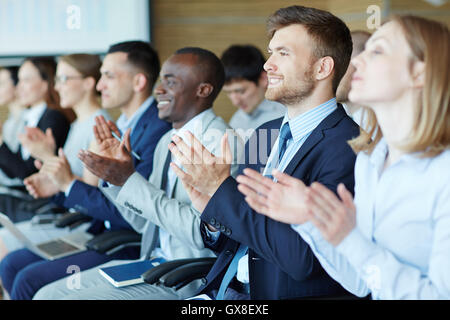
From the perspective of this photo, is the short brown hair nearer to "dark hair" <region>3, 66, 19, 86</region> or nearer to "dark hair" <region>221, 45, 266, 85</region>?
"dark hair" <region>221, 45, 266, 85</region>

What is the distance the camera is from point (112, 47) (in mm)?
2742

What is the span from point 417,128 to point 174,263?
1046 mm

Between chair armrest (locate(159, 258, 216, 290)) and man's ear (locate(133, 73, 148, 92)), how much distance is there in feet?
4.03

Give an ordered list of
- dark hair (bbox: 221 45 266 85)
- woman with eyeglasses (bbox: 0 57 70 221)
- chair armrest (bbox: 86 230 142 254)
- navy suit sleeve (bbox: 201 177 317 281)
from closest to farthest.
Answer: navy suit sleeve (bbox: 201 177 317 281)
chair armrest (bbox: 86 230 142 254)
woman with eyeglasses (bbox: 0 57 70 221)
dark hair (bbox: 221 45 266 85)

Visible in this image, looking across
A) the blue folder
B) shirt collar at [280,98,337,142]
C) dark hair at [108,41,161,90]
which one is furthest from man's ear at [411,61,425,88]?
dark hair at [108,41,161,90]

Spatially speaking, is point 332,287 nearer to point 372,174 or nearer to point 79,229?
point 372,174

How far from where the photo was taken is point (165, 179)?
2.06 metres

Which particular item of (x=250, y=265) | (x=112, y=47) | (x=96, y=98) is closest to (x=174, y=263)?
(x=250, y=265)

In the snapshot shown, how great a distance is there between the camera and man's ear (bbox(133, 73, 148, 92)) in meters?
2.67

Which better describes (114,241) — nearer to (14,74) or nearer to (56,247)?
(56,247)

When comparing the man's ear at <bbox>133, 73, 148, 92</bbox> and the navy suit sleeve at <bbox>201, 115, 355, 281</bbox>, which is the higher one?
the man's ear at <bbox>133, 73, 148, 92</bbox>

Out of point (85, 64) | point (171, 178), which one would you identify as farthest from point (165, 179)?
point (85, 64)

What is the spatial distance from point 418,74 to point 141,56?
76.9 inches

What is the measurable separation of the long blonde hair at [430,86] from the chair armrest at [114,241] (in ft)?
4.84
